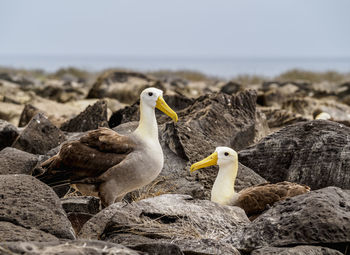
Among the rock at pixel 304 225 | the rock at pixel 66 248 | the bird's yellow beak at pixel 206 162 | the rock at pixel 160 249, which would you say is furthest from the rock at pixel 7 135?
the rock at pixel 66 248

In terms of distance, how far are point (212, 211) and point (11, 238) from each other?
1.79 metres

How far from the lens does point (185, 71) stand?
48469mm

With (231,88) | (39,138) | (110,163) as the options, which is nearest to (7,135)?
(39,138)

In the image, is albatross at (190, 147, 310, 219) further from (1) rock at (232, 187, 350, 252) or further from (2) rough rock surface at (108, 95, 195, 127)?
(2) rough rock surface at (108, 95, 195, 127)

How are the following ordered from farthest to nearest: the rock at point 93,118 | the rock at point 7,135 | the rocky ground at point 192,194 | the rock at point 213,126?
the rock at point 93,118, the rock at point 7,135, the rock at point 213,126, the rocky ground at point 192,194

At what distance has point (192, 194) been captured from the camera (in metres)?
6.83

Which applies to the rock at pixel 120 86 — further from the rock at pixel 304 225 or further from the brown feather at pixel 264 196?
the rock at pixel 304 225

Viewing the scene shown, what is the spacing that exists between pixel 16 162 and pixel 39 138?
1.35m

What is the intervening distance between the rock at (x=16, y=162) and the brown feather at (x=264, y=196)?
2406 millimetres

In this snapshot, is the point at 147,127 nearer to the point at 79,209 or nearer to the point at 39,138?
the point at 79,209

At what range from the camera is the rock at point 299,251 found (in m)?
4.37

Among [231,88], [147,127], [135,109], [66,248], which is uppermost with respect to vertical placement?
[147,127]

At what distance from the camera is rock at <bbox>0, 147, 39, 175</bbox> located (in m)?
6.95

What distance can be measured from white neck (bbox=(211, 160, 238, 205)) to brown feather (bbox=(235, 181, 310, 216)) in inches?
8.5
